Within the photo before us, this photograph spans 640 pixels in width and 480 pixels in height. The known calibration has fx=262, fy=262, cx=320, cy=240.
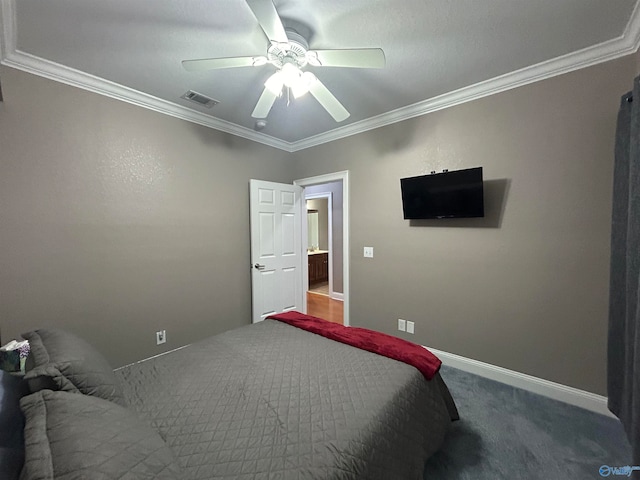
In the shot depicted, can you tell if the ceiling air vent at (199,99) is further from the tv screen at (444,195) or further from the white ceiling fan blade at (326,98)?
the tv screen at (444,195)

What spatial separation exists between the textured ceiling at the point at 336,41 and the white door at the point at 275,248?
1252mm

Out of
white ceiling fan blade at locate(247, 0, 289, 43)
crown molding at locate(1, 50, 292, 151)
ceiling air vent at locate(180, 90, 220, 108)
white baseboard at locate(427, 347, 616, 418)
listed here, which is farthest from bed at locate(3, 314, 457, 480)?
ceiling air vent at locate(180, 90, 220, 108)

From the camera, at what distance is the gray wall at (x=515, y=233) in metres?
1.93

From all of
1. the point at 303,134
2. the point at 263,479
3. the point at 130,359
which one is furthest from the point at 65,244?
the point at 303,134

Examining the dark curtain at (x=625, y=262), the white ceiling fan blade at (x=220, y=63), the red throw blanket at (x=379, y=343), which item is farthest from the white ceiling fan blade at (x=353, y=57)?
the red throw blanket at (x=379, y=343)

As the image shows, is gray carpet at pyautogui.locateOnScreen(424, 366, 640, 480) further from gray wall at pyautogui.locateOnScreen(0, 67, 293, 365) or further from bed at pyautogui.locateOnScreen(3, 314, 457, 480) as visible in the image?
gray wall at pyautogui.locateOnScreen(0, 67, 293, 365)

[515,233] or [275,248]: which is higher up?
[515,233]

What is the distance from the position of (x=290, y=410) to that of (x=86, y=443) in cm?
71

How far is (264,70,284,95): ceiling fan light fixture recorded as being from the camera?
1702 millimetres

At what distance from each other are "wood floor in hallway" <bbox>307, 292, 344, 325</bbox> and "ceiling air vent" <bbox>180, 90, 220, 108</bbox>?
10.8 ft

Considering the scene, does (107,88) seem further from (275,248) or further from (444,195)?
(444,195)

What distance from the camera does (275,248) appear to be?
3557mm

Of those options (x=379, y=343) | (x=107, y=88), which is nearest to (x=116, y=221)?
(x=107, y=88)

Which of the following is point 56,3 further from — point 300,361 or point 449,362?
point 449,362
